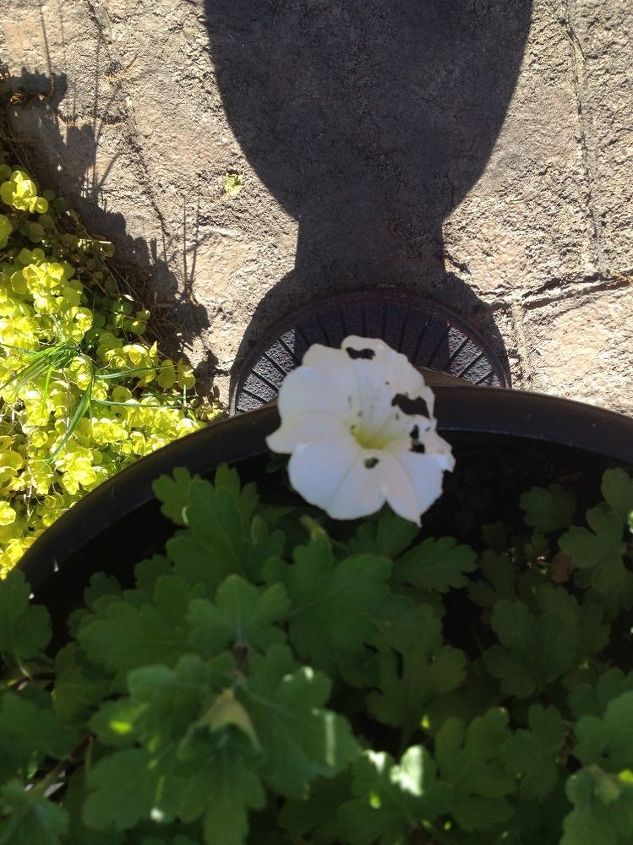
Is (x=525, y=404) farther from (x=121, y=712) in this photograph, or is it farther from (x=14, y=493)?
(x=14, y=493)

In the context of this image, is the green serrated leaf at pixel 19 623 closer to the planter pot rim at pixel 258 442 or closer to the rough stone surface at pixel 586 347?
the planter pot rim at pixel 258 442

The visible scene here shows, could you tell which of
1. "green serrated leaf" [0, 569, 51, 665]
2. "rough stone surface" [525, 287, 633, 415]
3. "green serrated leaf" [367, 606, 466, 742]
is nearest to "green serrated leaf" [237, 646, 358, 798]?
"green serrated leaf" [367, 606, 466, 742]

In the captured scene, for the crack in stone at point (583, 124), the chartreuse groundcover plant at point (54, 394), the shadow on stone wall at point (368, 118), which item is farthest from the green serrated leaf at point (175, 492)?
the crack in stone at point (583, 124)

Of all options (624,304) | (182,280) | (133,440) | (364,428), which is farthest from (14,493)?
(624,304)

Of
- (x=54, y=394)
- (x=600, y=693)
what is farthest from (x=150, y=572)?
(x=54, y=394)

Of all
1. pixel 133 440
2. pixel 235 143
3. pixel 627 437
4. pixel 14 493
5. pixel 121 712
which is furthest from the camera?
pixel 235 143
